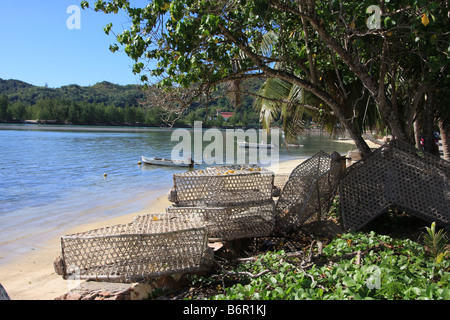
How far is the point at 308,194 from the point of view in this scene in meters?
5.14

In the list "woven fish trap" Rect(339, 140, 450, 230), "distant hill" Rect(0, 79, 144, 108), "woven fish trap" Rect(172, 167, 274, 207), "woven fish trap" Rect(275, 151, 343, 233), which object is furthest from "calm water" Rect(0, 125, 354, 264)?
"distant hill" Rect(0, 79, 144, 108)

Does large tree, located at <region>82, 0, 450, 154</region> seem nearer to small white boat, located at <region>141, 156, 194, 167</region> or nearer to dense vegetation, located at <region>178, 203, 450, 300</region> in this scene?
dense vegetation, located at <region>178, 203, 450, 300</region>

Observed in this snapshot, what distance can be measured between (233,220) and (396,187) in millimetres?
Answer: 2183

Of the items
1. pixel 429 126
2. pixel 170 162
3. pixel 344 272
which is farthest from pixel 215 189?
pixel 170 162

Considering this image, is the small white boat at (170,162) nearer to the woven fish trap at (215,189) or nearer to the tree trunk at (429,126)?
the tree trunk at (429,126)

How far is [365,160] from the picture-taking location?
5039mm

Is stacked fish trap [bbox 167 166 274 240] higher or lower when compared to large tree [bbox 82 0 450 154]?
lower

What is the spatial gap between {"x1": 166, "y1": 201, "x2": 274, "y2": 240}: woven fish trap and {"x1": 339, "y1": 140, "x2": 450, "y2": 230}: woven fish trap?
1.11 m

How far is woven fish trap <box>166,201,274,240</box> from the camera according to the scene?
190 inches

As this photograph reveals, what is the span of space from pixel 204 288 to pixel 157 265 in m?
0.54

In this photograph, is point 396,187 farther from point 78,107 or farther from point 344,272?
point 78,107

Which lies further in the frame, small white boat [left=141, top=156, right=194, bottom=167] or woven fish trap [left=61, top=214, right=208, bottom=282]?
small white boat [left=141, top=156, right=194, bottom=167]

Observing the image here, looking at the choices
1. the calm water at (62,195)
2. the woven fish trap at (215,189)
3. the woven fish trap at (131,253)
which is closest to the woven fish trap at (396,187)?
the woven fish trap at (215,189)

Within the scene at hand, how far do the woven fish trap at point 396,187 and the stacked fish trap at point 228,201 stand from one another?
1109 millimetres
